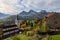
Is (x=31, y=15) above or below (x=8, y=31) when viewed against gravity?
above

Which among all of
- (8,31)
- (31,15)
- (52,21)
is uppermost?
(31,15)

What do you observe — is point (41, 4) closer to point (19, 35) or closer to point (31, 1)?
point (31, 1)

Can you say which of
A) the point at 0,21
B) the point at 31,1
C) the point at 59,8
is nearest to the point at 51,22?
the point at 59,8

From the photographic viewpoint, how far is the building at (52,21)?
407cm

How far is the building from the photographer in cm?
407

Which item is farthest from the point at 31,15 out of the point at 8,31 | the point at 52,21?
the point at 8,31

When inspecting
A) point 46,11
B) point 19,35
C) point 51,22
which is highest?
point 46,11

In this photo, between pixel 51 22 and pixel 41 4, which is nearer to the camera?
pixel 51 22

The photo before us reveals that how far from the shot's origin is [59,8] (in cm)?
435

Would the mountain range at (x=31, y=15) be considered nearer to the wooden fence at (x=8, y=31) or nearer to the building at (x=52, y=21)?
the building at (x=52, y=21)

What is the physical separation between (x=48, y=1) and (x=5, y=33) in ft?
4.85

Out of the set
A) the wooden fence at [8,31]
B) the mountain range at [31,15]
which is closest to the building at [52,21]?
the mountain range at [31,15]

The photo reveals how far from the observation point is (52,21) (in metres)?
4.07

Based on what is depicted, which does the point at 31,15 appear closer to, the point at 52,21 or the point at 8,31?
the point at 52,21
